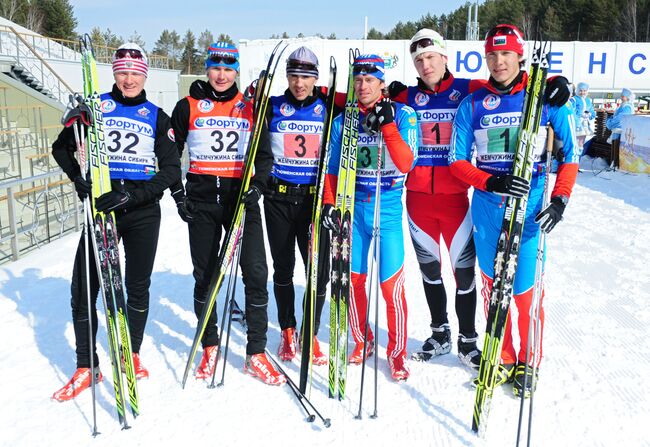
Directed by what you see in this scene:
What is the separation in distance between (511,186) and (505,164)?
1.02 ft

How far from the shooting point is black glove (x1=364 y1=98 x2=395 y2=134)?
9.82ft

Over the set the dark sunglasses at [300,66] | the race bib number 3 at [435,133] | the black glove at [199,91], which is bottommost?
the race bib number 3 at [435,133]

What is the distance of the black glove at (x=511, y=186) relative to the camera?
2.77m

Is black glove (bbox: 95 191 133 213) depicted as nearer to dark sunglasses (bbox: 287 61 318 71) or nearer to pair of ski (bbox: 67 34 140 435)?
pair of ski (bbox: 67 34 140 435)

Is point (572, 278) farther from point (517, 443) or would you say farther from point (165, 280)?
point (165, 280)

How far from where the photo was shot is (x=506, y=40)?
290 centimetres

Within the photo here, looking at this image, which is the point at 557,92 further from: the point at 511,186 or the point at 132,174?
the point at 132,174

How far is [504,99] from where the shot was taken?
299 centimetres

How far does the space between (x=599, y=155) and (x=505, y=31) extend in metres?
11.3

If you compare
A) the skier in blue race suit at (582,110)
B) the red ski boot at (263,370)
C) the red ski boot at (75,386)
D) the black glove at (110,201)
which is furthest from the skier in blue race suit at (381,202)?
the skier in blue race suit at (582,110)

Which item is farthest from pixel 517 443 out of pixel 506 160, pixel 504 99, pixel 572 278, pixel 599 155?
pixel 599 155

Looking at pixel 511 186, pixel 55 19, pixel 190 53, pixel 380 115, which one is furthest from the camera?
pixel 190 53

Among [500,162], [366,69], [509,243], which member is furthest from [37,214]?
[509,243]

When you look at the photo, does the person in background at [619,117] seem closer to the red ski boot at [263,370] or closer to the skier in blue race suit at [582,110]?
the skier in blue race suit at [582,110]
